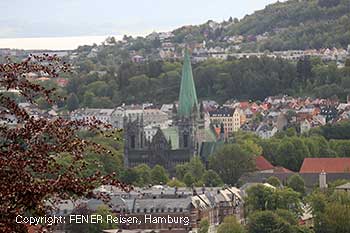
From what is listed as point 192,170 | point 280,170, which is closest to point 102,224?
Result: point 192,170

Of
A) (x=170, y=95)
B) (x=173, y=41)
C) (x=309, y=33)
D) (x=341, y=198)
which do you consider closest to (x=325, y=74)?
(x=170, y=95)

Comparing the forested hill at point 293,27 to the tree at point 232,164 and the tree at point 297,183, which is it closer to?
the tree at point 232,164

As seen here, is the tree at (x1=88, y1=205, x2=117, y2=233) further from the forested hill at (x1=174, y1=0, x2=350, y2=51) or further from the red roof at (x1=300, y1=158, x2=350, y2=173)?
the forested hill at (x1=174, y1=0, x2=350, y2=51)

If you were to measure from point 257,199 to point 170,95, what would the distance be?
6319cm

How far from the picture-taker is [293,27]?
6417 inches

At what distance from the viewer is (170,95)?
112m

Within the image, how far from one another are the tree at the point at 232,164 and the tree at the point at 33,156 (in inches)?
2101

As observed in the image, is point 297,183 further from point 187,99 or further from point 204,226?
point 187,99

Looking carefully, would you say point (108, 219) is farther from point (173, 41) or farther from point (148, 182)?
point (173, 41)

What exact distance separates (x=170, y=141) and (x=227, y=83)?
4026 centimetres

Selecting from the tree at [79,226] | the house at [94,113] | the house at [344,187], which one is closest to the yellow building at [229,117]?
the house at [94,113]

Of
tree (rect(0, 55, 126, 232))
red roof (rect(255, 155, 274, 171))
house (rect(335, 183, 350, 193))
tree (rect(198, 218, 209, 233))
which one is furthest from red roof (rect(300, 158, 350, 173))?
tree (rect(0, 55, 126, 232))

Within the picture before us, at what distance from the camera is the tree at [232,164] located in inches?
2502

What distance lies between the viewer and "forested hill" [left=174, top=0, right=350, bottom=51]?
150250mm
